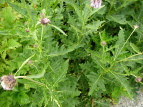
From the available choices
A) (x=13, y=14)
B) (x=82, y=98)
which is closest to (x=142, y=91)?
(x=82, y=98)

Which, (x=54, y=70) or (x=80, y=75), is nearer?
(x=54, y=70)

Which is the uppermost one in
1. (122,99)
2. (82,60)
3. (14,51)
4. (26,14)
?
(26,14)

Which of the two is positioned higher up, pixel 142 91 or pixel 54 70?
pixel 54 70

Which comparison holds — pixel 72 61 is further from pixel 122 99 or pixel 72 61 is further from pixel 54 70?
pixel 122 99

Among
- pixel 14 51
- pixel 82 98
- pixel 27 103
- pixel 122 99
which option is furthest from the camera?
pixel 122 99

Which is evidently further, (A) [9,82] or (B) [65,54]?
(B) [65,54]

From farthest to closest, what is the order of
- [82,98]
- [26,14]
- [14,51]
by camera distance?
[82,98], [14,51], [26,14]

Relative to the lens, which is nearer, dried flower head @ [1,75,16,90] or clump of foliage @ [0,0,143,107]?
dried flower head @ [1,75,16,90]

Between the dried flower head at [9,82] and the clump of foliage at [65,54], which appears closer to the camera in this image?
the dried flower head at [9,82]
